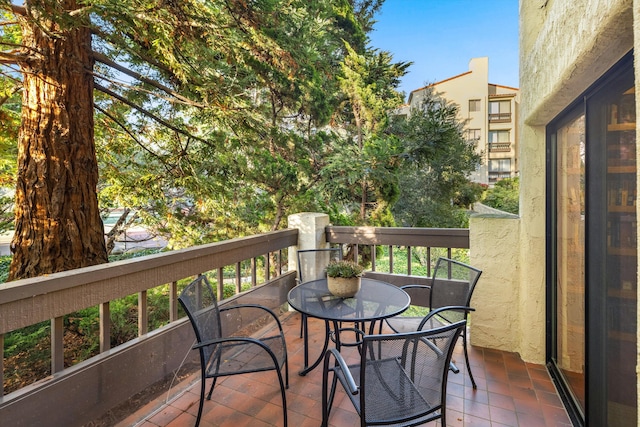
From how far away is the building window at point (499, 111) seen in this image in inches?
730

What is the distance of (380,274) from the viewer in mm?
3656

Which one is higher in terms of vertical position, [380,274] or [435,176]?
[435,176]

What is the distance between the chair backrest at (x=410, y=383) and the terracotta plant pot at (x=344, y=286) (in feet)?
2.82

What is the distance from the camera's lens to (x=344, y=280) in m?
2.29

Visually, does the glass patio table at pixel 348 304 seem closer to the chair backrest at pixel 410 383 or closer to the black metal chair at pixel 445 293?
the black metal chair at pixel 445 293

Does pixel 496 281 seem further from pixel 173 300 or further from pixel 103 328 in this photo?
pixel 103 328

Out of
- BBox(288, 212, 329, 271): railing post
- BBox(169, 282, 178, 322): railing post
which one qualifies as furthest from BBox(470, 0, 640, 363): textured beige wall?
BBox(169, 282, 178, 322): railing post

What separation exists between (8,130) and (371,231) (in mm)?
4659

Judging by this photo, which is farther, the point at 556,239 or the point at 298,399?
the point at 556,239

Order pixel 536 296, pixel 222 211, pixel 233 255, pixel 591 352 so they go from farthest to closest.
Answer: pixel 222 211, pixel 233 255, pixel 536 296, pixel 591 352

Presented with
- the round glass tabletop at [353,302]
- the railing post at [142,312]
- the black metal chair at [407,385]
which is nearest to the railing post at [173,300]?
the railing post at [142,312]

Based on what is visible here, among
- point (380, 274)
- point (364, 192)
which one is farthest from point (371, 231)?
point (364, 192)

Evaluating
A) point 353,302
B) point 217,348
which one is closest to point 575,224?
point 353,302

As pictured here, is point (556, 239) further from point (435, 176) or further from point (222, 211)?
point (435, 176)
